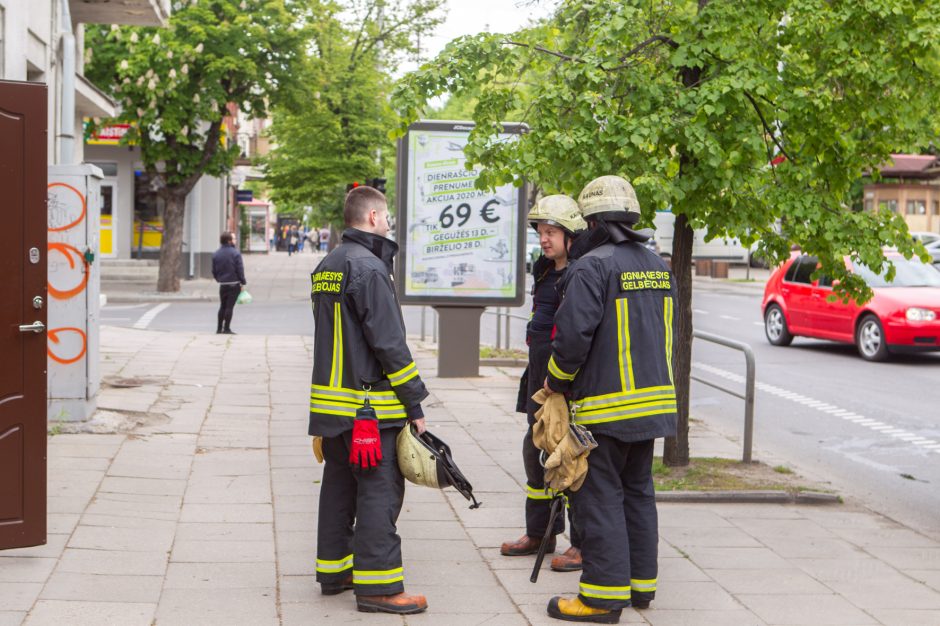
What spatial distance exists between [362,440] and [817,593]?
7.62ft

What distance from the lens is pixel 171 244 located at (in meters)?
30.4

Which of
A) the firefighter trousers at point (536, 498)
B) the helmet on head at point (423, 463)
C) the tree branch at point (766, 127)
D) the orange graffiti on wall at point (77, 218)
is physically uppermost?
the tree branch at point (766, 127)

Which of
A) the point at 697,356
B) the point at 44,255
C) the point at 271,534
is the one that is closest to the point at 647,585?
the point at 271,534

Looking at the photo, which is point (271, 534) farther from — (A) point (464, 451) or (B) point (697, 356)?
(B) point (697, 356)

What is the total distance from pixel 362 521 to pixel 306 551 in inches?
44.3

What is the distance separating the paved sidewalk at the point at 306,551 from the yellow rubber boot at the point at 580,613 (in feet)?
0.30

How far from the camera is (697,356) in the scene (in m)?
17.8

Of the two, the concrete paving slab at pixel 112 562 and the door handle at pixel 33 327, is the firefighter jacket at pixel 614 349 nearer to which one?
the concrete paving slab at pixel 112 562

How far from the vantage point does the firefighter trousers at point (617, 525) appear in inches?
208

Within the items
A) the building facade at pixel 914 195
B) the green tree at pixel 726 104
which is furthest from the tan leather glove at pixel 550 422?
the building facade at pixel 914 195

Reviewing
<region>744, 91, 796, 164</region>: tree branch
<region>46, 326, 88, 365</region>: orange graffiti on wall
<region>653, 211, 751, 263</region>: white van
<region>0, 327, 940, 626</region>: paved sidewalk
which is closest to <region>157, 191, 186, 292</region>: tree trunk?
<region>653, 211, 751, 263</region>: white van

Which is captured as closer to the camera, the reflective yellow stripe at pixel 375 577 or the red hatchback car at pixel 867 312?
the reflective yellow stripe at pixel 375 577

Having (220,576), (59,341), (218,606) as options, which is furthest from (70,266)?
(218,606)

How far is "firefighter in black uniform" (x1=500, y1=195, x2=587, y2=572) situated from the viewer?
19.9 feet
